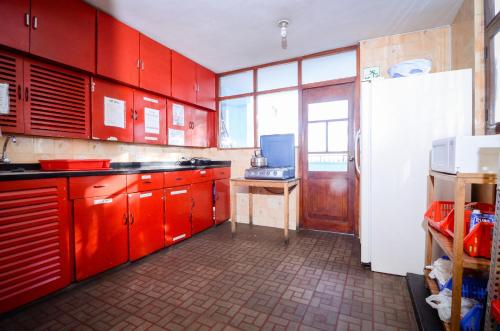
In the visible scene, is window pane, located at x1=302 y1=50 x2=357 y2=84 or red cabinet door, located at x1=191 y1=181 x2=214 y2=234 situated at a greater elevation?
window pane, located at x1=302 y1=50 x2=357 y2=84

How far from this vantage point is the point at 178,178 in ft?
9.57

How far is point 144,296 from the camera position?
1.84 meters

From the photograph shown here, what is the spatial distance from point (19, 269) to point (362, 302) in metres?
2.44

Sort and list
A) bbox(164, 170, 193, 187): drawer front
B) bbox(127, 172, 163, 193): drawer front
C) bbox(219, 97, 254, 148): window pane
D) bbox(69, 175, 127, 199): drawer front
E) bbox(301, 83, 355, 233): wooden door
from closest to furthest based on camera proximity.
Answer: bbox(69, 175, 127, 199): drawer front, bbox(127, 172, 163, 193): drawer front, bbox(164, 170, 193, 187): drawer front, bbox(301, 83, 355, 233): wooden door, bbox(219, 97, 254, 148): window pane

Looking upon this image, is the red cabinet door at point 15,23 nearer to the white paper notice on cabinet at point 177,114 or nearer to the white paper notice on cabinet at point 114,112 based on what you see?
the white paper notice on cabinet at point 114,112

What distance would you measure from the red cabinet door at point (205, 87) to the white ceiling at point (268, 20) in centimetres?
47

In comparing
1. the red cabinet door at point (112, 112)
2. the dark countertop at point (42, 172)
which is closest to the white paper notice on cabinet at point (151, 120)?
the red cabinet door at point (112, 112)

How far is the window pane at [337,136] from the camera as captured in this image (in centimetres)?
335

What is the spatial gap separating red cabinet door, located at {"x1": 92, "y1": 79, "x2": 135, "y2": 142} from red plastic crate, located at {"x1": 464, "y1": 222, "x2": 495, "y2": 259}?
311cm

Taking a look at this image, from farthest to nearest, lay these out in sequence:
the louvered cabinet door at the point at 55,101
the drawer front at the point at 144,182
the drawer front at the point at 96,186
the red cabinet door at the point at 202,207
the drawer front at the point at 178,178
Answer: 1. the red cabinet door at the point at 202,207
2. the drawer front at the point at 178,178
3. the drawer front at the point at 144,182
4. the louvered cabinet door at the point at 55,101
5. the drawer front at the point at 96,186

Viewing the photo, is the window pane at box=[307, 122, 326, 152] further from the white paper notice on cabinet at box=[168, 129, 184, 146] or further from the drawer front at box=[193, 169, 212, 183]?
the white paper notice on cabinet at box=[168, 129, 184, 146]

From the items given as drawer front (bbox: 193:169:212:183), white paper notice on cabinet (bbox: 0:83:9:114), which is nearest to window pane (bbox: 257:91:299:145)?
drawer front (bbox: 193:169:212:183)

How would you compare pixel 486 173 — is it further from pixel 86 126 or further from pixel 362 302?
pixel 86 126

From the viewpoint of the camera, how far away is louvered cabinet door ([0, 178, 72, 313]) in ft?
5.08
